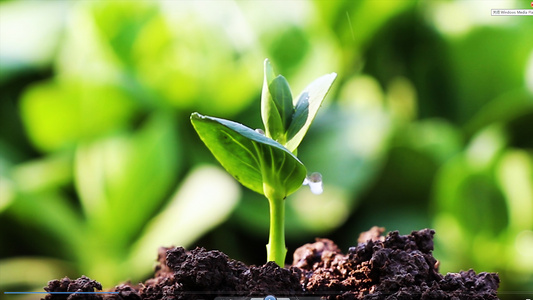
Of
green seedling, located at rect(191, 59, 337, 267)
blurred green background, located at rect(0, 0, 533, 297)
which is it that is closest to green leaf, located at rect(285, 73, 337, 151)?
green seedling, located at rect(191, 59, 337, 267)

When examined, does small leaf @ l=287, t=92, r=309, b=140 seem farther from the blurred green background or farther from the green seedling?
the blurred green background

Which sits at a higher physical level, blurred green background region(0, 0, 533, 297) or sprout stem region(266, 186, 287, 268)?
blurred green background region(0, 0, 533, 297)

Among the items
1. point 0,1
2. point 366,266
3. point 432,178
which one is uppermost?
point 0,1

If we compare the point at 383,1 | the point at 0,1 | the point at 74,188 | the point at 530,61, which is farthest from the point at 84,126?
the point at 530,61

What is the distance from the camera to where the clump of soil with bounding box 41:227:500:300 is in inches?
13.3

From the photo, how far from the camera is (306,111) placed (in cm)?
38

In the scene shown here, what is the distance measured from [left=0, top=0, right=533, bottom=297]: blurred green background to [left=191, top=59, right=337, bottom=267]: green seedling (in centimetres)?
69

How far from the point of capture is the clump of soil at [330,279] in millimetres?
338

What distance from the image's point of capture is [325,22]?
1.24m

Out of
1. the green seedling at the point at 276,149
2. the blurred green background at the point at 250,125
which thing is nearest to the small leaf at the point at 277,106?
the green seedling at the point at 276,149

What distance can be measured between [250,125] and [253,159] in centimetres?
70

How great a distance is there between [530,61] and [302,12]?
48 cm

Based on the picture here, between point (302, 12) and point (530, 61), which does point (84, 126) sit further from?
point (530, 61)

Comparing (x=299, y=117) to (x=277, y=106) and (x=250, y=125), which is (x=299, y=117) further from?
(x=250, y=125)
